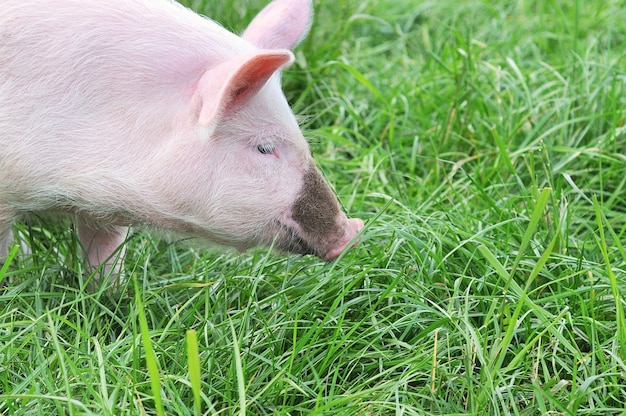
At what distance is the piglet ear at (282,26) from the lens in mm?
3756

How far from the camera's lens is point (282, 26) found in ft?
12.4

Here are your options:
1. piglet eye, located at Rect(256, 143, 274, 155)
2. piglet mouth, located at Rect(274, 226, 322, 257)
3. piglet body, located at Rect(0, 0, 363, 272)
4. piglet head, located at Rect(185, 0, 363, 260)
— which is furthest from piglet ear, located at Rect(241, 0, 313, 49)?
piglet mouth, located at Rect(274, 226, 322, 257)

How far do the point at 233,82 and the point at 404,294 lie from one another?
100 centimetres

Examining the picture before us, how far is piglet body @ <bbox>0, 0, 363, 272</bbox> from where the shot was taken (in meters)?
3.26

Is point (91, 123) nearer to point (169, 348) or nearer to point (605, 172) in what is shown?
point (169, 348)

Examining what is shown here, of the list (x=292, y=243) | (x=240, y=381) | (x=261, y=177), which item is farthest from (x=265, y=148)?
(x=240, y=381)

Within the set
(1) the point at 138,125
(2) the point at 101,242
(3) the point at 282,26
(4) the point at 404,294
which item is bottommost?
(2) the point at 101,242

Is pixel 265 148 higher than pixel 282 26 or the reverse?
the reverse

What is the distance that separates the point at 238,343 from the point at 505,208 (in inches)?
56.0

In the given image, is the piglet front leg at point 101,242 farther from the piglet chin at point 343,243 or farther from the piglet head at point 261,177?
the piglet chin at point 343,243

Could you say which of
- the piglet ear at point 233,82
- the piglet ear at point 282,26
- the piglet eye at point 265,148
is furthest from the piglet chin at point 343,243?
the piglet ear at point 282,26

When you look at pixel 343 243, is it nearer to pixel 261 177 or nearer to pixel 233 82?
pixel 261 177

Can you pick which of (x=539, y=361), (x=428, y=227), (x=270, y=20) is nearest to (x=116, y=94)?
(x=270, y=20)

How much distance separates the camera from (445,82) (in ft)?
17.4
